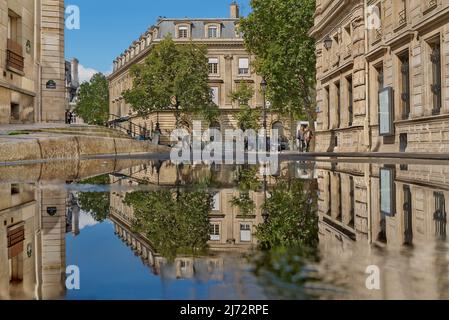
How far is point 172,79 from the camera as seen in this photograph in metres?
48.2

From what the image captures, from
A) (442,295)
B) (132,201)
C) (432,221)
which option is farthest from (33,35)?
(442,295)

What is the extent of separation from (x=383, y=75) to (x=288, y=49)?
46.8ft

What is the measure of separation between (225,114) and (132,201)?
193 ft

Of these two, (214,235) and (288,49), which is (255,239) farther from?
(288,49)

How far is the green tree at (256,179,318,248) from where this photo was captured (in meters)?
3.58

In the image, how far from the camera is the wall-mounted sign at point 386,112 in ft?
65.7

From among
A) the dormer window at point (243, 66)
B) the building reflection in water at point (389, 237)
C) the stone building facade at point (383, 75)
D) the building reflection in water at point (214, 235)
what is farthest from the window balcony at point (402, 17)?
the dormer window at point (243, 66)

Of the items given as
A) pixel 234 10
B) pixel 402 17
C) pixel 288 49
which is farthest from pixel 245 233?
pixel 234 10

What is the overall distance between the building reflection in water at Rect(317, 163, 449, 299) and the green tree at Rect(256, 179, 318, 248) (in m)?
0.11

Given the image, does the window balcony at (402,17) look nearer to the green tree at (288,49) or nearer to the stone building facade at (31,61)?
the green tree at (288,49)

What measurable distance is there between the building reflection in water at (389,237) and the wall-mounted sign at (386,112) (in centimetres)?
1319

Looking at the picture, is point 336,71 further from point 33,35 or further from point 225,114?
point 225,114

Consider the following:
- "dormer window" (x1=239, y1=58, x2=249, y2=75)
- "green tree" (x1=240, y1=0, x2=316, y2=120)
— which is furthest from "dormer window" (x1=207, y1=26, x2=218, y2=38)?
"green tree" (x1=240, y1=0, x2=316, y2=120)
